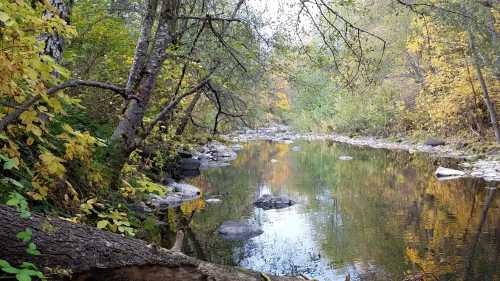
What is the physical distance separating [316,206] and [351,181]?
4.76 m

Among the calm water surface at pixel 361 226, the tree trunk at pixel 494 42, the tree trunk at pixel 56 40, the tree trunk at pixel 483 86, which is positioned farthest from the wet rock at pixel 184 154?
the tree trunk at pixel 56 40

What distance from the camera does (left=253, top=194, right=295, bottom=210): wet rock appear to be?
1288 cm

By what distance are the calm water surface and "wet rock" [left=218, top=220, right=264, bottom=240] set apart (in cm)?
20

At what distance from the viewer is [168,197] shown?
1266 cm

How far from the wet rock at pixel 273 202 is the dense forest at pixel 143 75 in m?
2.77

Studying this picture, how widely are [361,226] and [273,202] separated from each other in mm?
3096

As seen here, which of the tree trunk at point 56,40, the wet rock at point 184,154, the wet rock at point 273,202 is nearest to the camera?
the tree trunk at point 56,40

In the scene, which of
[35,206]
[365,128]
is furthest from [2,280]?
[365,128]

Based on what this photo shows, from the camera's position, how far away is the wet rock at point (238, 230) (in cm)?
995

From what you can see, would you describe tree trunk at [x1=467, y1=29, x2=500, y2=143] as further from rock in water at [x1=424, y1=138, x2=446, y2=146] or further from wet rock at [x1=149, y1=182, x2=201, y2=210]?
wet rock at [x1=149, y1=182, x2=201, y2=210]

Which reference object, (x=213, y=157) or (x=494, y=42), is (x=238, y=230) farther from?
(x=213, y=157)

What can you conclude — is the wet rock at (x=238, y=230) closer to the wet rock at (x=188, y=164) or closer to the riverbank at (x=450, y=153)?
the riverbank at (x=450, y=153)

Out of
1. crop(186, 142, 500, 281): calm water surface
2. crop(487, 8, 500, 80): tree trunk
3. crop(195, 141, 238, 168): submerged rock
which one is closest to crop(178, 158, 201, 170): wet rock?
crop(186, 142, 500, 281): calm water surface

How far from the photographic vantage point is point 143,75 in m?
5.30
